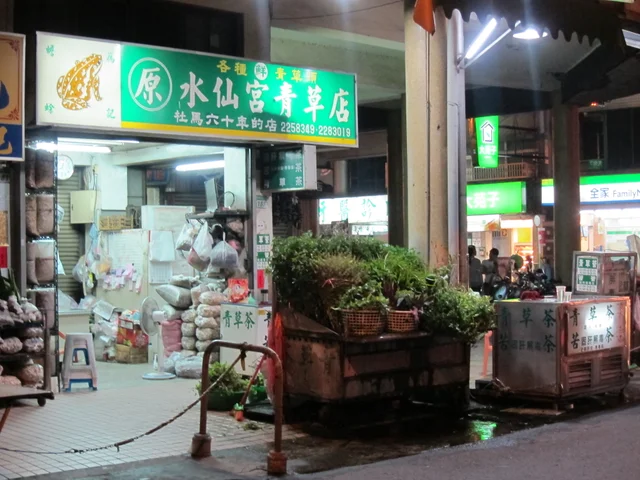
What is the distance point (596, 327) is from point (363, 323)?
312 cm

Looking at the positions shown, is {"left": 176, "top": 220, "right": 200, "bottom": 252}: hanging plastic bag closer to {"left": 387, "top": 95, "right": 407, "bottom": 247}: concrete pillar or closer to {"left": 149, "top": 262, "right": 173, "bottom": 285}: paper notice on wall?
{"left": 149, "top": 262, "right": 173, "bottom": 285}: paper notice on wall

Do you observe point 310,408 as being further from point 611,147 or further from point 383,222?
point 611,147

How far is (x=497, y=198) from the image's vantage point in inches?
1142

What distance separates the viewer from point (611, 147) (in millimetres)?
29406

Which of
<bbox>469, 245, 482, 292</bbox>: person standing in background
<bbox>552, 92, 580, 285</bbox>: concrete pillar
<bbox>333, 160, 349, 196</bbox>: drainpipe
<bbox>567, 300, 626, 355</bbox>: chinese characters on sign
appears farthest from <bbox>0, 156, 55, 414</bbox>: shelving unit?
<bbox>333, 160, 349, 196</bbox>: drainpipe

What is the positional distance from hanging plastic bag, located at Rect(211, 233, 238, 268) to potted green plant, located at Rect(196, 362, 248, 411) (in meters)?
2.92

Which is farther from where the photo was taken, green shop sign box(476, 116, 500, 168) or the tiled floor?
green shop sign box(476, 116, 500, 168)

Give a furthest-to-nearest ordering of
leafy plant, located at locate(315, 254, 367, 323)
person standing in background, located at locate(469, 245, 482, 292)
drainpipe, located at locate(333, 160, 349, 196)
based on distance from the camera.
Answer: drainpipe, located at locate(333, 160, 349, 196)
person standing in background, located at locate(469, 245, 482, 292)
leafy plant, located at locate(315, 254, 367, 323)

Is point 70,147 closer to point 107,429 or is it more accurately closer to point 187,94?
point 187,94

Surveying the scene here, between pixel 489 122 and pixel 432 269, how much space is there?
631 inches

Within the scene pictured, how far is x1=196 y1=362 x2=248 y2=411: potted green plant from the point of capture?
9328mm

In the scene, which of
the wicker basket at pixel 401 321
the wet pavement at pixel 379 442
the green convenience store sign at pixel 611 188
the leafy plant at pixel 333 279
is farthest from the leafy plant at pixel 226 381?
the green convenience store sign at pixel 611 188

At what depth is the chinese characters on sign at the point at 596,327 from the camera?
30.7 ft

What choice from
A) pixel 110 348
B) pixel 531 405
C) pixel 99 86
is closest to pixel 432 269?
pixel 531 405
